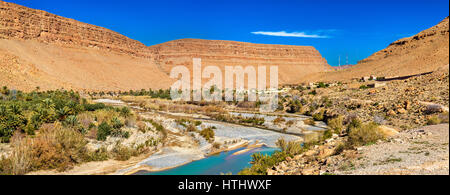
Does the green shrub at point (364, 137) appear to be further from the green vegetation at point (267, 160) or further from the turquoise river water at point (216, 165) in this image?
the turquoise river water at point (216, 165)

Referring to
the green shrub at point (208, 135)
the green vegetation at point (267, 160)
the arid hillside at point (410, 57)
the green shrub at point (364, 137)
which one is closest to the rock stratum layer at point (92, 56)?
the arid hillside at point (410, 57)

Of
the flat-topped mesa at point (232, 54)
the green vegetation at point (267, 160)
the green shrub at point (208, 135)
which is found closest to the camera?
the green vegetation at point (267, 160)

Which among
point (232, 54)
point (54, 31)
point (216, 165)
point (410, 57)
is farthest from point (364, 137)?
point (232, 54)

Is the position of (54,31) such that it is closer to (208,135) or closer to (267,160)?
(208,135)

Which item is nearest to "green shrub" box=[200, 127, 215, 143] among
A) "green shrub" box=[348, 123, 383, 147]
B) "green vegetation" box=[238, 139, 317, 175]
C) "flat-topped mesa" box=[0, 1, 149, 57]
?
"green vegetation" box=[238, 139, 317, 175]

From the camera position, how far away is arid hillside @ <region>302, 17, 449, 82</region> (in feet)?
140

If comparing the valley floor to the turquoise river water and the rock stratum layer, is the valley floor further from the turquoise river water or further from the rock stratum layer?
the rock stratum layer

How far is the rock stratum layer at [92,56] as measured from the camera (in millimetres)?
56375

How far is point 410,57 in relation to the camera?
2090 inches

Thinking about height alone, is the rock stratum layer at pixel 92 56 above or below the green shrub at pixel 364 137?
above

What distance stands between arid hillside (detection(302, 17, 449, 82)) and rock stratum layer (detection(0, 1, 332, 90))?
135 ft

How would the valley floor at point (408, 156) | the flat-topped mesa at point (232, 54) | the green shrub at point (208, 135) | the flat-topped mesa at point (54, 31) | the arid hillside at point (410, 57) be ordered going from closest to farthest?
the valley floor at point (408, 156), the green shrub at point (208, 135), the arid hillside at point (410, 57), the flat-topped mesa at point (54, 31), the flat-topped mesa at point (232, 54)

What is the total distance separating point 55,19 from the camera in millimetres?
79500
